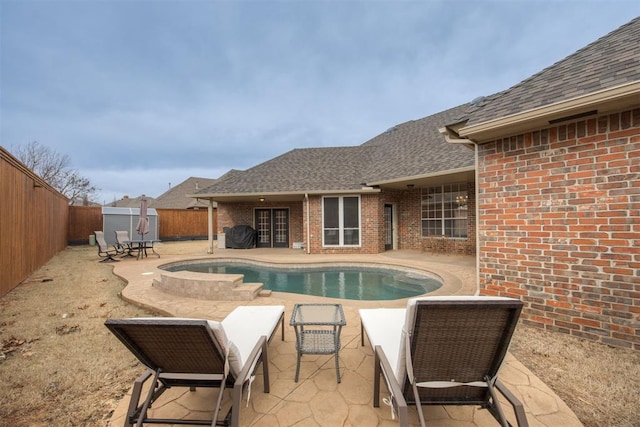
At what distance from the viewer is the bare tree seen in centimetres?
2080

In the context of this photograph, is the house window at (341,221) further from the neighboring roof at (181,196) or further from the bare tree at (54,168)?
the bare tree at (54,168)

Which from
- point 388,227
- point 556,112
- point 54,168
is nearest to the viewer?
point 556,112

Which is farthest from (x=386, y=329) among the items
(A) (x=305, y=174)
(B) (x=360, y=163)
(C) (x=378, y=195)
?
(B) (x=360, y=163)

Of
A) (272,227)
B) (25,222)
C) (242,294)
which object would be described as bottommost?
(242,294)

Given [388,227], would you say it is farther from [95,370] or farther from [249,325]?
[95,370]

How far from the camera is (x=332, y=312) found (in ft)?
10.6

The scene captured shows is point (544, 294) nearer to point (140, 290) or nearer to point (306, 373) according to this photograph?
point (306, 373)

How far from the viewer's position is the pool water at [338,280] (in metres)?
6.55

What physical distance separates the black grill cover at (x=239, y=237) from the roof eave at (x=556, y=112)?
36.4 ft

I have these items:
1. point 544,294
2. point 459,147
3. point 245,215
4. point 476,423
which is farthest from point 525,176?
point 245,215

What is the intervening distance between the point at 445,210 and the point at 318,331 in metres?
9.17

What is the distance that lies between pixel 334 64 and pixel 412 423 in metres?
23.5

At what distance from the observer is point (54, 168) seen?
71.0 feet

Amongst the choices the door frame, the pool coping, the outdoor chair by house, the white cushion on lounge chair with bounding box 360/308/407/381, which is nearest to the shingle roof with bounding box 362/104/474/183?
the pool coping
